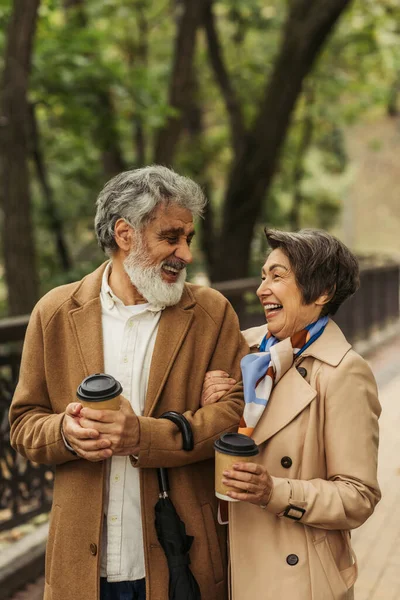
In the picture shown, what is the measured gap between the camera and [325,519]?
205 centimetres

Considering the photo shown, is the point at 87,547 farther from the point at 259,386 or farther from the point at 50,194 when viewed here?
the point at 50,194

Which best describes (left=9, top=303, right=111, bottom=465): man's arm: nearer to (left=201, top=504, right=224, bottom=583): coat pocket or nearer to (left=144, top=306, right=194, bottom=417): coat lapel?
(left=144, top=306, right=194, bottom=417): coat lapel

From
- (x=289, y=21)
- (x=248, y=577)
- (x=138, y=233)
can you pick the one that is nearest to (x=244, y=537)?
(x=248, y=577)

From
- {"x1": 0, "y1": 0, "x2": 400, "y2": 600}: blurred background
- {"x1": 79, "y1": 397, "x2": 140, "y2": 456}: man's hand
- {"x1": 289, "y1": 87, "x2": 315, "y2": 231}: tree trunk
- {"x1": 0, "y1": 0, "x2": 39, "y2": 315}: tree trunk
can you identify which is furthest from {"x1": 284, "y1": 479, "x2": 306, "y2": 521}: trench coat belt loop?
{"x1": 289, "y1": 87, "x2": 315, "y2": 231}: tree trunk

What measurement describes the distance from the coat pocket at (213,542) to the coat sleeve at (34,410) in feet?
1.49

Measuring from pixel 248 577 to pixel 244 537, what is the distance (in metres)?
0.12

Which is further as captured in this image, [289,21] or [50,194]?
[50,194]

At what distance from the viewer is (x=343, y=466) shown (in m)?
2.08

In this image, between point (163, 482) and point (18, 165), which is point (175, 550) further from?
point (18, 165)

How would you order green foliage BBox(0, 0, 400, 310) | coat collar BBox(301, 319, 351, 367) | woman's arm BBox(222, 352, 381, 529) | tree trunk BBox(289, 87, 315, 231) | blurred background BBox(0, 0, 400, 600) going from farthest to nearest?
tree trunk BBox(289, 87, 315, 231), green foliage BBox(0, 0, 400, 310), blurred background BBox(0, 0, 400, 600), coat collar BBox(301, 319, 351, 367), woman's arm BBox(222, 352, 381, 529)

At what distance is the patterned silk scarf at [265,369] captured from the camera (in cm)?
215

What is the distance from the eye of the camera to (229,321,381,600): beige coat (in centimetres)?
207

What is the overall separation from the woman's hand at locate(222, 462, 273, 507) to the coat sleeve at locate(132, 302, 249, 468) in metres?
0.24

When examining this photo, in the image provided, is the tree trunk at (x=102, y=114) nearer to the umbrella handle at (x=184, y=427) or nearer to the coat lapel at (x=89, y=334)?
the coat lapel at (x=89, y=334)
